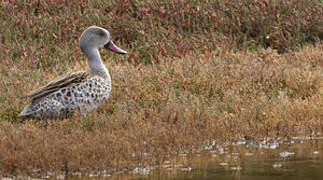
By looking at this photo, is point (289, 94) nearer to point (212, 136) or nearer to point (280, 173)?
point (212, 136)

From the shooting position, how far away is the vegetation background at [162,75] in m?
7.61

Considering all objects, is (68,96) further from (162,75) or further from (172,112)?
(162,75)

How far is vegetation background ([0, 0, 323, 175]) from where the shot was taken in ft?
25.0

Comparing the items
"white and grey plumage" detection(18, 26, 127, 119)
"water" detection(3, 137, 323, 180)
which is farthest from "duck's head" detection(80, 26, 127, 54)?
"water" detection(3, 137, 323, 180)

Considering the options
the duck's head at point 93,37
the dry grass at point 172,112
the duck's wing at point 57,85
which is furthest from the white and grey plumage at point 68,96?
the duck's head at point 93,37

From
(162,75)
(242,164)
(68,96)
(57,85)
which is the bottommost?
(242,164)

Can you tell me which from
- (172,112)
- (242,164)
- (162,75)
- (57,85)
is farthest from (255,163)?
(162,75)

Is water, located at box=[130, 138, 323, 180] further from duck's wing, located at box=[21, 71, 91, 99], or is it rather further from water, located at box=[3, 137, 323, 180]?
duck's wing, located at box=[21, 71, 91, 99]

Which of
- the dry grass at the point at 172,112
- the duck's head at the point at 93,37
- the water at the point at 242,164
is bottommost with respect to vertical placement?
the water at the point at 242,164

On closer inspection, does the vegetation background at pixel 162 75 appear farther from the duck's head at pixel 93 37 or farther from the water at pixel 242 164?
the duck's head at pixel 93 37

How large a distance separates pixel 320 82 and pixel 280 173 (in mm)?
4085

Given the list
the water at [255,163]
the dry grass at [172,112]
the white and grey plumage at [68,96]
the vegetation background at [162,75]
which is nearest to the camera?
the water at [255,163]

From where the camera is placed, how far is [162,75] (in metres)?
10.8

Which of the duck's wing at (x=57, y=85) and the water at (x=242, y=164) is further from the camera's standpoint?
the duck's wing at (x=57, y=85)
